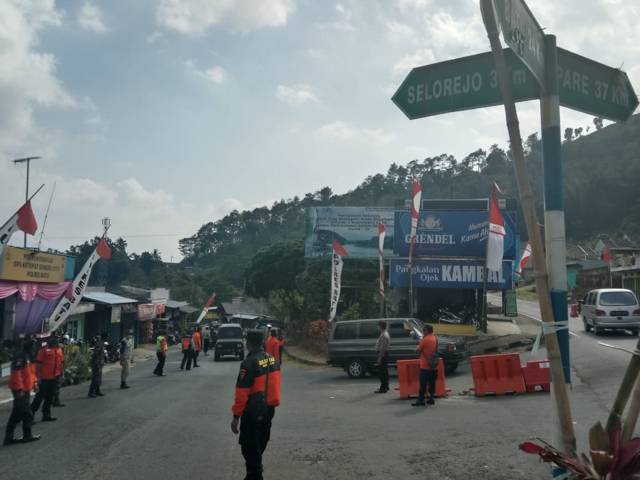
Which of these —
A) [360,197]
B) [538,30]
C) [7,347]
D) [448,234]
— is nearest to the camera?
[538,30]

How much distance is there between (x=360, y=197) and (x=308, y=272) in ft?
234

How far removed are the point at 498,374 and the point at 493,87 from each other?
32.9ft

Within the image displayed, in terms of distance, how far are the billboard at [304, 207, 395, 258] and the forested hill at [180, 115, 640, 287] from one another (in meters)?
32.6

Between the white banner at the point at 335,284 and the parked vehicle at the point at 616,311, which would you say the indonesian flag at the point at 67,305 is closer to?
the white banner at the point at 335,284

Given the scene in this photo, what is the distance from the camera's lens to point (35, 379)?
11438 millimetres

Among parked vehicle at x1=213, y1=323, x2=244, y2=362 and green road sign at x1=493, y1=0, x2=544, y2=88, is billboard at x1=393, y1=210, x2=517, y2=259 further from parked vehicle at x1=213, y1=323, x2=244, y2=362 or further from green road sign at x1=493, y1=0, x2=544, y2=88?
green road sign at x1=493, y1=0, x2=544, y2=88

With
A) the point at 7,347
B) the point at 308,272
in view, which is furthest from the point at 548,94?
the point at 308,272

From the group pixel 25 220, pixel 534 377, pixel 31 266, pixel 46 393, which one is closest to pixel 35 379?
pixel 46 393

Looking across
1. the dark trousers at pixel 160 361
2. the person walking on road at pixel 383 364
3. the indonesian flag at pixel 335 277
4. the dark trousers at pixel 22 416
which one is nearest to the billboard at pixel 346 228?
the indonesian flag at pixel 335 277

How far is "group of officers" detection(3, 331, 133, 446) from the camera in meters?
9.42

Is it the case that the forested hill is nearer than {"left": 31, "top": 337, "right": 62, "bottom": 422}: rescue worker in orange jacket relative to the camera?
No

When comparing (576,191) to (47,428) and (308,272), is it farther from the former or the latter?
(47,428)

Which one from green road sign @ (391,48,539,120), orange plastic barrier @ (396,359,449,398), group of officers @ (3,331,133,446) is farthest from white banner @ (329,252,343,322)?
green road sign @ (391,48,539,120)

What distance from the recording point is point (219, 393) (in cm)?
1493
